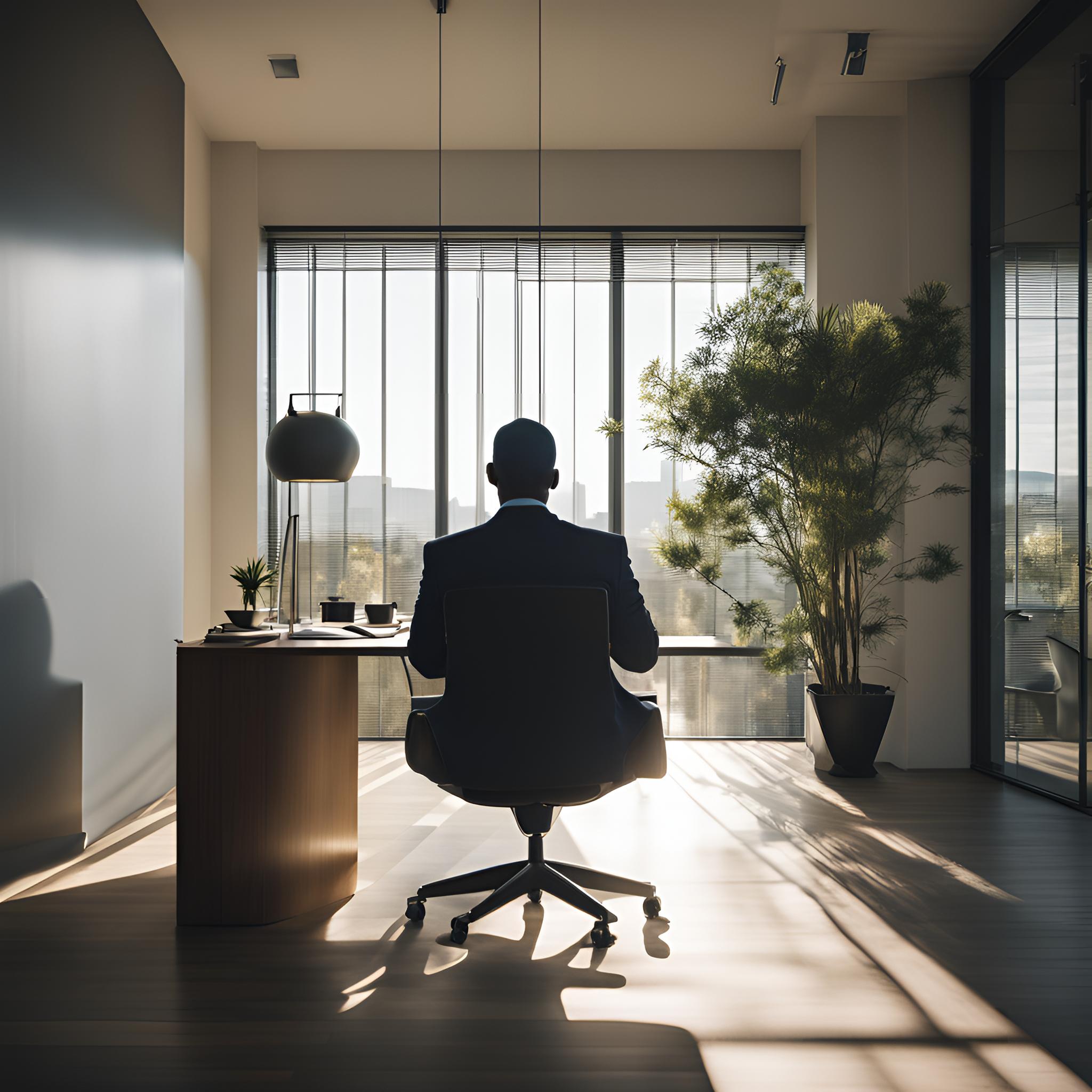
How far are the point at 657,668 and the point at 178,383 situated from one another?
3.28 metres

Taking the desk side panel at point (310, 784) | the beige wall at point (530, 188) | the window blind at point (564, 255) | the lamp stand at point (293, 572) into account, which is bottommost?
the desk side panel at point (310, 784)

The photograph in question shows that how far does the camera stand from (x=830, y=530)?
13.9 ft

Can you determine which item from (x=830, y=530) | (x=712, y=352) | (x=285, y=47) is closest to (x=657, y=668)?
(x=830, y=530)

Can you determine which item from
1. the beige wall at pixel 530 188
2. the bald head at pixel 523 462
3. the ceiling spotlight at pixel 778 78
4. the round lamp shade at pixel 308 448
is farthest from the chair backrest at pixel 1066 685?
the round lamp shade at pixel 308 448

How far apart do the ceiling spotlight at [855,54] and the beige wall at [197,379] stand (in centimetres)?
363

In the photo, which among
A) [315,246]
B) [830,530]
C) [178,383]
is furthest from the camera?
[315,246]

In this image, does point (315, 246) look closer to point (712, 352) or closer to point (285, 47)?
point (285, 47)

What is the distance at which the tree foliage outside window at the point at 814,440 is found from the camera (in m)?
4.14

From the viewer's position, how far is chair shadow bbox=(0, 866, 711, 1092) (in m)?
1.87

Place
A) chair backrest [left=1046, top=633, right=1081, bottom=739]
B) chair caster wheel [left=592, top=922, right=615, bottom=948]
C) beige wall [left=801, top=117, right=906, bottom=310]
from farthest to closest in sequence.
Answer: beige wall [left=801, top=117, right=906, bottom=310], chair backrest [left=1046, top=633, right=1081, bottom=739], chair caster wheel [left=592, top=922, right=615, bottom=948]

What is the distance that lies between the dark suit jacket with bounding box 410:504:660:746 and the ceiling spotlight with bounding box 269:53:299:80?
134 inches

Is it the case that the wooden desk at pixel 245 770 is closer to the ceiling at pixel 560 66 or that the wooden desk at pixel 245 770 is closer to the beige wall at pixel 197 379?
the beige wall at pixel 197 379

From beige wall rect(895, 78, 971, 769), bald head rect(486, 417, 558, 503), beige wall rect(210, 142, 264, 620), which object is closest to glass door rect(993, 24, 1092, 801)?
beige wall rect(895, 78, 971, 769)

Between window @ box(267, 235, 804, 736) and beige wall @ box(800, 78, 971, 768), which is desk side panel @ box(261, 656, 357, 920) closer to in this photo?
window @ box(267, 235, 804, 736)
